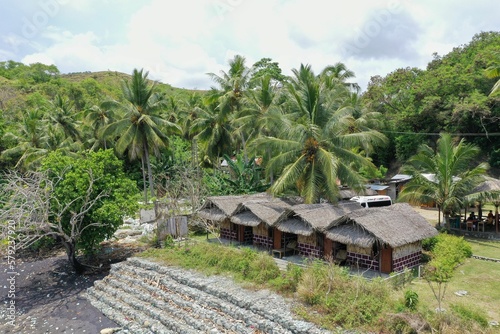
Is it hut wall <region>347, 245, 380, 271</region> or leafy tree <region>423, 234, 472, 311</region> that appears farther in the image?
hut wall <region>347, 245, 380, 271</region>

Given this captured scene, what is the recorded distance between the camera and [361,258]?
1373cm

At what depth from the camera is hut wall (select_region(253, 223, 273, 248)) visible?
54.9ft

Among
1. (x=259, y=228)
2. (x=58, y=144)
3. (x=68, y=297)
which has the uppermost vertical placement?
(x=58, y=144)

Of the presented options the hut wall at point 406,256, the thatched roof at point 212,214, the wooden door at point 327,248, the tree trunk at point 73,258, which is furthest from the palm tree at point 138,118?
the hut wall at point 406,256

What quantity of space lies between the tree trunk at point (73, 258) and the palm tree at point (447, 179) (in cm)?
1619

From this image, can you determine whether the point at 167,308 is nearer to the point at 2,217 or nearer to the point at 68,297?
the point at 68,297

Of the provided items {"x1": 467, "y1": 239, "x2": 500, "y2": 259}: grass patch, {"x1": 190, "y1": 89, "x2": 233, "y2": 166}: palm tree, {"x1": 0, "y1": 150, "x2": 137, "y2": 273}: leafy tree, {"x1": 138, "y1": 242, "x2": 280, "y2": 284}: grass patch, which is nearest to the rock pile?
{"x1": 138, "y1": 242, "x2": 280, "y2": 284}: grass patch

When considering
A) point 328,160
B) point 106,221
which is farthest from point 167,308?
point 328,160

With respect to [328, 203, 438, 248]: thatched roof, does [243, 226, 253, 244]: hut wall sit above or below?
below

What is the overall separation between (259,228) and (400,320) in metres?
8.68

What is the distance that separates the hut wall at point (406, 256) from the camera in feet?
44.0

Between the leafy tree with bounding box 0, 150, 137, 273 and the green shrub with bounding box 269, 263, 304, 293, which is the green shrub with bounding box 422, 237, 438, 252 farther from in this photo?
the leafy tree with bounding box 0, 150, 137, 273

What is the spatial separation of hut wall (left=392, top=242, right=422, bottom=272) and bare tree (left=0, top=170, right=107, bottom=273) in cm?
1176

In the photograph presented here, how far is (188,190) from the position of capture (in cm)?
2172
